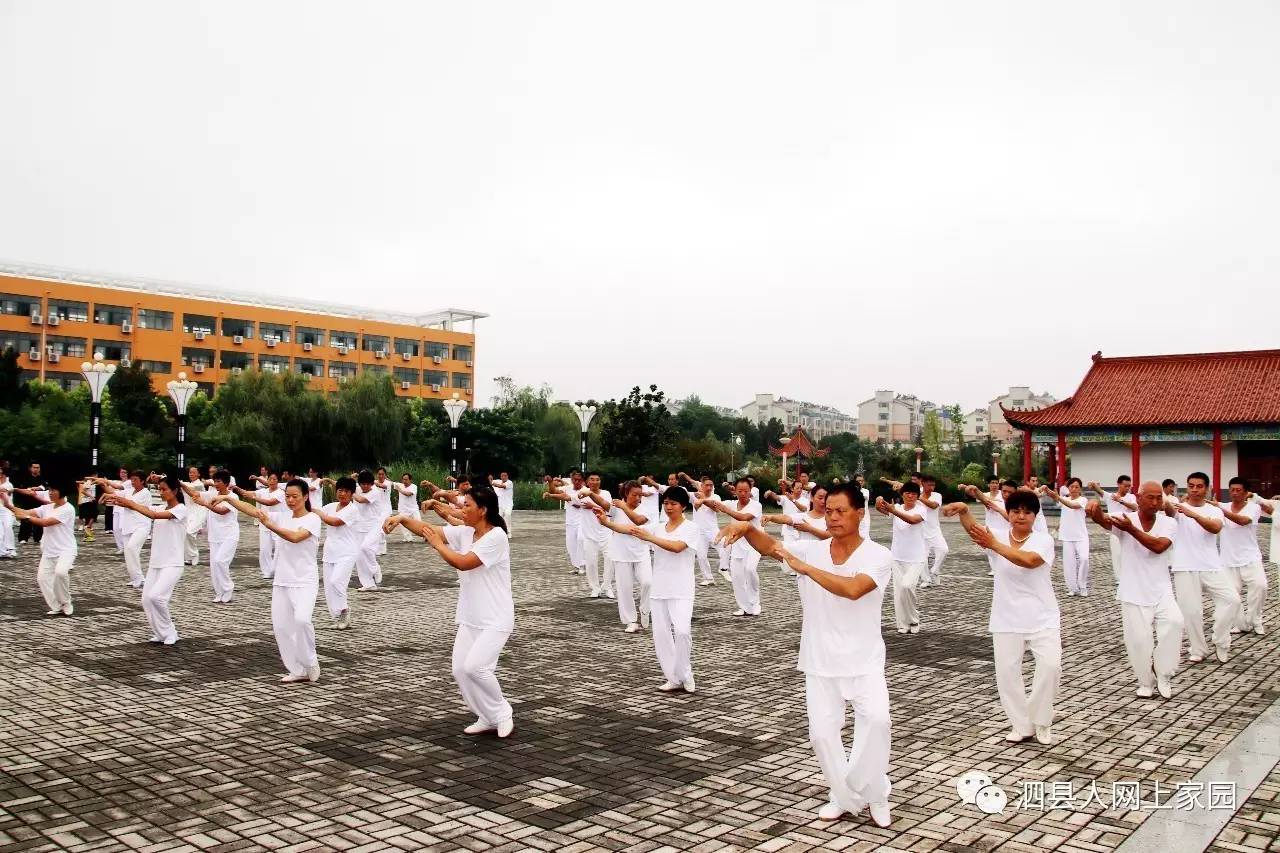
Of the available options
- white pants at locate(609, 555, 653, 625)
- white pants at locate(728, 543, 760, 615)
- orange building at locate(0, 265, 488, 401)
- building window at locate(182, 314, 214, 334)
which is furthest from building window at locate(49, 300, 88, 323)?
white pants at locate(728, 543, 760, 615)

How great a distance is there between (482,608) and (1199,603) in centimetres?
674

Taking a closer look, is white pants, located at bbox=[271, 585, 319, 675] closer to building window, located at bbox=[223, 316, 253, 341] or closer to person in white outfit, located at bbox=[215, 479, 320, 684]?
person in white outfit, located at bbox=[215, 479, 320, 684]

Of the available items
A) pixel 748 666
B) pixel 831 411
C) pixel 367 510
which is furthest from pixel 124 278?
pixel 831 411

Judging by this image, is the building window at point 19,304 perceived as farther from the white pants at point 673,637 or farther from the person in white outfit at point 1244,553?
the person in white outfit at point 1244,553

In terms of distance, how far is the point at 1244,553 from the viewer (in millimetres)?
10445

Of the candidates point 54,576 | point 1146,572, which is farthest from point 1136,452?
point 54,576

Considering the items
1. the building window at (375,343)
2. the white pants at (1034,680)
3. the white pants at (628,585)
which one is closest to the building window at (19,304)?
the building window at (375,343)

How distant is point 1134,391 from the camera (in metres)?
39.8

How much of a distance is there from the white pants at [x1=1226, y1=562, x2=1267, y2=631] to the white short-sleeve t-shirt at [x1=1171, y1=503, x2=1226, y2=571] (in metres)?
1.64

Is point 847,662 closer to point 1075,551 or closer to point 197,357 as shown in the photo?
point 1075,551

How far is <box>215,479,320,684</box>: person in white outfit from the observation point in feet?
27.1

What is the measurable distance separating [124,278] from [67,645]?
56.6m

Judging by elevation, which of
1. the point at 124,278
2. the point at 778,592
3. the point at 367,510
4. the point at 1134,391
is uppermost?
the point at 124,278

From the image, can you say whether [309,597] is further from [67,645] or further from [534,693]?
[67,645]
